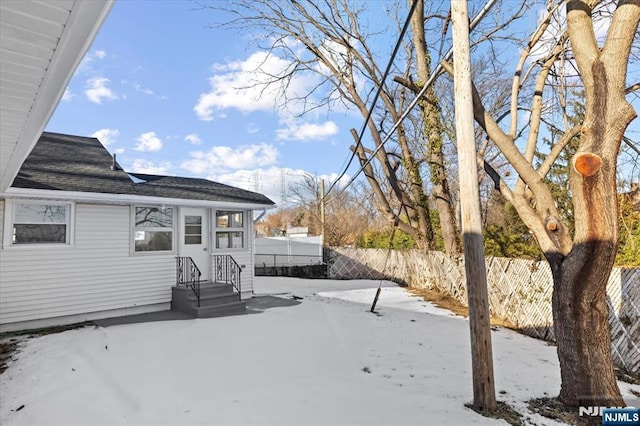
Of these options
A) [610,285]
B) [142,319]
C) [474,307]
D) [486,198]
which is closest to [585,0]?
[474,307]

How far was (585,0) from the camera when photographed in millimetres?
3576

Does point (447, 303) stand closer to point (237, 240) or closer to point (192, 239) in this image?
point (237, 240)

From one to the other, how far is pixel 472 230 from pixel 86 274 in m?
7.12

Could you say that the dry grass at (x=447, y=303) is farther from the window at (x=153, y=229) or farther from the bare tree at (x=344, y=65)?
the window at (x=153, y=229)

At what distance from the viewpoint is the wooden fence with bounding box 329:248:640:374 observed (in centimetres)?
455

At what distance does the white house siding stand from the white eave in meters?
4.19

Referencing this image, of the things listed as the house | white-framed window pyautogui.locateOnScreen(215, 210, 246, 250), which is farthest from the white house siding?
white-framed window pyautogui.locateOnScreen(215, 210, 246, 250)

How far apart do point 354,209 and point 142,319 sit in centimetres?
2004

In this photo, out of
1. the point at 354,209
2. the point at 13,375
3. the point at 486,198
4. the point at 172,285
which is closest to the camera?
the point at 13,375

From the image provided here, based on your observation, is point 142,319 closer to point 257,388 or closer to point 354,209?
point 257,388

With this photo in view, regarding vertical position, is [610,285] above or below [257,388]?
above

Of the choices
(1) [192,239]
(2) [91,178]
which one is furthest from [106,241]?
(1) [192,239]

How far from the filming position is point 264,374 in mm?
4094

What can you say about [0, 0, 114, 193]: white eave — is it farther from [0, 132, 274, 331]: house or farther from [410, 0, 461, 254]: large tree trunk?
[410, 0, 461, 254]: large tree trunk
